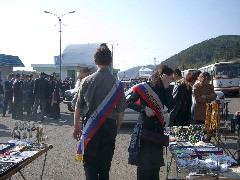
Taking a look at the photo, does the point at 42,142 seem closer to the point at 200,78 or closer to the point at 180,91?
the point at 180,91

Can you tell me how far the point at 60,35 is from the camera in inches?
1494

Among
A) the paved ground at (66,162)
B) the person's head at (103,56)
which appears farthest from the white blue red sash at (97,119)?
the paved ground at (66,162)

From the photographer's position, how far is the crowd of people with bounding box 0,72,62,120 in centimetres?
1527

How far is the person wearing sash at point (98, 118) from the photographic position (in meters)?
4.32

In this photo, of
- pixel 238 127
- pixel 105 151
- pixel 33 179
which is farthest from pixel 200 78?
pixel 105 151

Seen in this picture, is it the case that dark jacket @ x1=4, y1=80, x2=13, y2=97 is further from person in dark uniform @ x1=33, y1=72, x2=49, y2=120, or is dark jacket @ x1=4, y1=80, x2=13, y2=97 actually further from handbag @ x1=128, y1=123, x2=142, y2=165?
handbag @ x1=128, y1=123, x2=142, y2=165

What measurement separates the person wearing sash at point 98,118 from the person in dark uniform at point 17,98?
1197cm

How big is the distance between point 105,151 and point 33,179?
8.98 feet

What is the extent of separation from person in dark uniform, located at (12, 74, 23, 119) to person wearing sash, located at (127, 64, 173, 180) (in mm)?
11816

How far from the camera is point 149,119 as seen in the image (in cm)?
482

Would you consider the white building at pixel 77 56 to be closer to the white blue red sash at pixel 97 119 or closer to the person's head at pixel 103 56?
the person's head at pixel 103 56

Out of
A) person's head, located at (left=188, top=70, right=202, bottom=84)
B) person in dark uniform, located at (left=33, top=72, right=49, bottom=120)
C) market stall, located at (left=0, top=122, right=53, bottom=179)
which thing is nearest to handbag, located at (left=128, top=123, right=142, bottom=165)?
market stall, located at (left=0, top=122, right=53, bottom=179)

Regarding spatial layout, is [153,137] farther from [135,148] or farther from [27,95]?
[27,95]

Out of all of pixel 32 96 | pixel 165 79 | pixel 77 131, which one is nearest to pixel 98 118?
pixel 77 131
